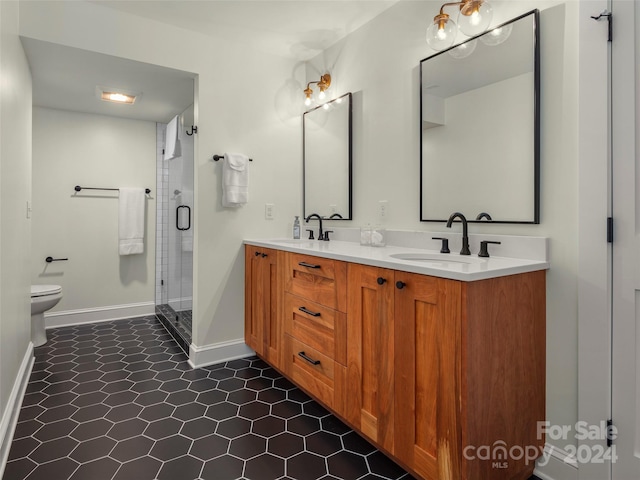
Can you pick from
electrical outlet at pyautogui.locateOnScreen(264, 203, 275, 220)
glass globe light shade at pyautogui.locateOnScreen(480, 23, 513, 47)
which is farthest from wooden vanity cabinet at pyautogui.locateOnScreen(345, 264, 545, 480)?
electrical outlet at pyautogui.locateOnScreen(264, 203, 275, 220)

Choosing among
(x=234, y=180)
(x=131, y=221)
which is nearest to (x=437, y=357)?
(x=234, y=180)

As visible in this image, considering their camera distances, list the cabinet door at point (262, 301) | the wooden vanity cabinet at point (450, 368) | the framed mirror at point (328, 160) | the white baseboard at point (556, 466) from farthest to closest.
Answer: the framed mirror at point (328, 160), the cabinet door at point (262, 301), the white baseboard at point (556, 466), the wooden vanity cabinet at point (450, 368)

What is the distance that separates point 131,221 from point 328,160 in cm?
238

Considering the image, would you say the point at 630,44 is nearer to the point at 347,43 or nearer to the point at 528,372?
the point at 528,372

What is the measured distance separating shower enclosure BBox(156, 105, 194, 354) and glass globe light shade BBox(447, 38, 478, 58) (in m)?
2.09

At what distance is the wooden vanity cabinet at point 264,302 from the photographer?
2.42 metres

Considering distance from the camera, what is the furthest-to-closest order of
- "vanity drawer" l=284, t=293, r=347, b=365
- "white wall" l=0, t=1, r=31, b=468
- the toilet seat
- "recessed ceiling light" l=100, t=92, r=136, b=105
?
1. "recessed ceiling light" l=100, t=92, r=136, b=105
2. the toilet seat
3. "vanity drawer" l=284, t=293, r=347, b=365
4. "white wall" l=0, t=1, r=31, b=468

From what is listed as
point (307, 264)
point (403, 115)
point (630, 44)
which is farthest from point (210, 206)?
point (630, 44)

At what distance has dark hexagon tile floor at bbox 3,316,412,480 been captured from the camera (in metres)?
1.59

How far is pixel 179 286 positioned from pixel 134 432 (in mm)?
1828

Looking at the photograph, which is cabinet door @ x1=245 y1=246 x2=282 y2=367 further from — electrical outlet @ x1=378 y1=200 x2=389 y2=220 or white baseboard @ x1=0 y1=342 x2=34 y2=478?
white baseboard @ x1=0 y1=342 x2=34 y2=478

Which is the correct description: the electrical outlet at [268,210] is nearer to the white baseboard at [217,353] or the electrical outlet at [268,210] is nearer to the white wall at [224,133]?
the white wall at [224,133]

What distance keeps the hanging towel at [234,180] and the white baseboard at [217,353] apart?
3.48 feet

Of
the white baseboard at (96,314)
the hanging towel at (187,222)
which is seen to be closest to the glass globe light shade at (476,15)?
the hanging towel at (187,222)
